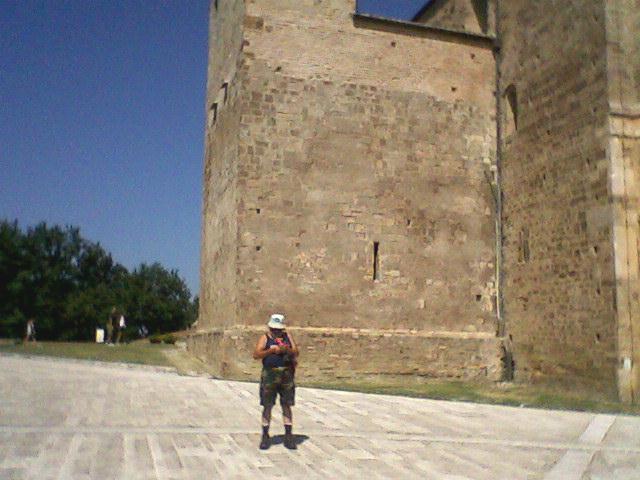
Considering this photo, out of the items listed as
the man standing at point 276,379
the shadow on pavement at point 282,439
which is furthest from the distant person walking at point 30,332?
the man standing at point 276,379

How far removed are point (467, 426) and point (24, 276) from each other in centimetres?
4570

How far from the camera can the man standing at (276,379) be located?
689 centimetres

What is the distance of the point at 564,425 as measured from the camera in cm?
880

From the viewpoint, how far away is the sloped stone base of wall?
13.4 meters

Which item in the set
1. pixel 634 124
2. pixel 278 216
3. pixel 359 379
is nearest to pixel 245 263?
pixel 278 216

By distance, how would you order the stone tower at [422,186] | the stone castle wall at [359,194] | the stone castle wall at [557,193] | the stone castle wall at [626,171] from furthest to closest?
the stone castle wall at [359,194], the stone tower at [422,186], the stone castle wall at [557,193], the stone castle wall at [626,171]

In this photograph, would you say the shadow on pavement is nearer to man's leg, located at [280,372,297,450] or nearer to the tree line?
man's leg, located at [280,372,297,450]

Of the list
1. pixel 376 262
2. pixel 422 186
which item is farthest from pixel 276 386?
pixel 422 186

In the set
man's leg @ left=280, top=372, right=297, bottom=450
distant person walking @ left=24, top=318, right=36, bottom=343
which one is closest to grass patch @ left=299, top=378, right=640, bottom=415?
man's leg @ left=280, top=372, right=297, bottom=450

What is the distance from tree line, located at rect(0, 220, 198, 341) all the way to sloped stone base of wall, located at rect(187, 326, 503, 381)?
31.8 meters

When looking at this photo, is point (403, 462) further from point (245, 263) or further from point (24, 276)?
point (24, 276)

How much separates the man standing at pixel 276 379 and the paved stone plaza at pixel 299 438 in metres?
0.20

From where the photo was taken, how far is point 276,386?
6918 millimetres

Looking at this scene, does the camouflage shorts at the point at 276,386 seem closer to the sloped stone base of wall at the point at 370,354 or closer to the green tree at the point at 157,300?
the sloped stone base of wall at the point at 370,354
